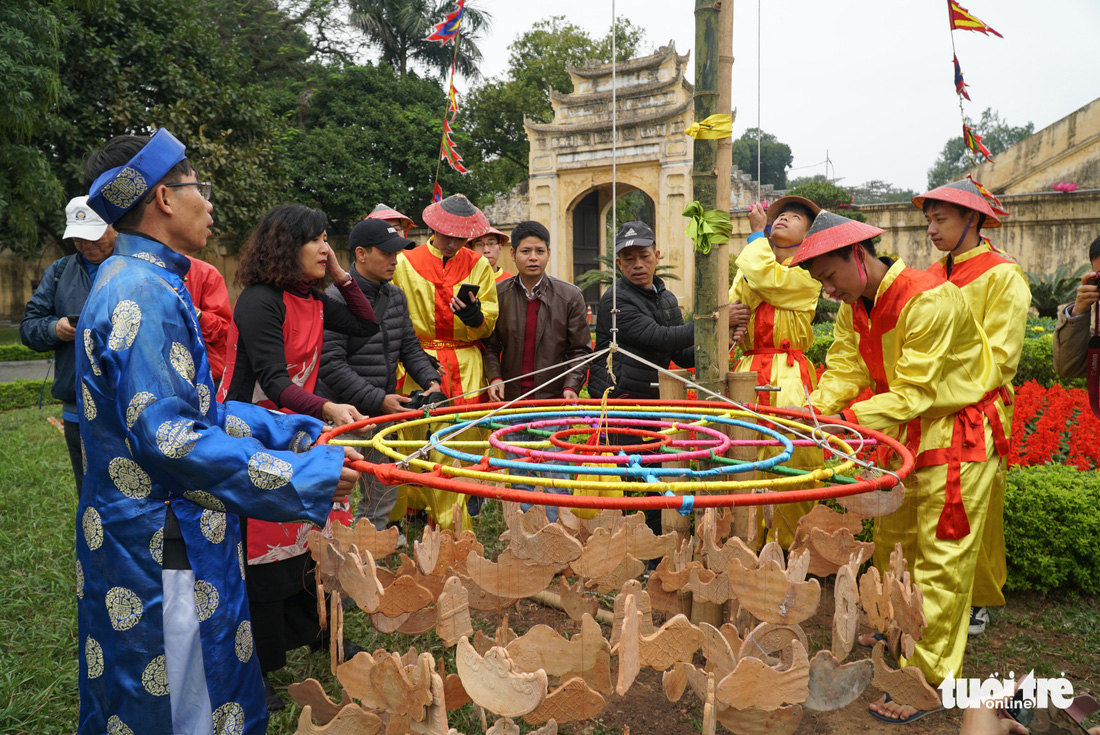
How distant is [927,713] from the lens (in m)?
2.63

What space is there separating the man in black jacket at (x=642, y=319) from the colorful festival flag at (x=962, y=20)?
1.64 metres

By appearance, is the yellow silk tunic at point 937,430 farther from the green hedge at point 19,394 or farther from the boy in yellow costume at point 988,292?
the green hedge at point 19,394

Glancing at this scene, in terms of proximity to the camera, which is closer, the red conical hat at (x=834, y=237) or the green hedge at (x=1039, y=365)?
the red conical hat at (x=834, y=237)

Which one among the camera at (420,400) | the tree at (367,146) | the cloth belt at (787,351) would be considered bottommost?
the camera at (420,400)

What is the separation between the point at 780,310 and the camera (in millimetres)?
3877

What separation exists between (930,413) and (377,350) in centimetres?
261

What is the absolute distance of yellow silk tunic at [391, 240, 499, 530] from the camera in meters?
4.34

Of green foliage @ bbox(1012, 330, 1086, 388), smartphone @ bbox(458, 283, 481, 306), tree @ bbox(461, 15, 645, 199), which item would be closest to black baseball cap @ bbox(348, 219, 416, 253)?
smartphone @ bbox(458, 283, 481, 306)

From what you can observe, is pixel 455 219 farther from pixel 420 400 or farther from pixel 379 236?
pixel 420 400

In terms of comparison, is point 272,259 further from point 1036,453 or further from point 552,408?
point 1036,453

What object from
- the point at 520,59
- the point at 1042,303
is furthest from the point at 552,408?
the point at 520,59

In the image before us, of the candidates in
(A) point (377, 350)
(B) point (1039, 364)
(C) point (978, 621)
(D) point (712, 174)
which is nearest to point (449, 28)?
(A) point (377, 350)

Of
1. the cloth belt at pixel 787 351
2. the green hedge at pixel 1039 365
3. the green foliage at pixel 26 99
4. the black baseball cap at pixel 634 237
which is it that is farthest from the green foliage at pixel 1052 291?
the green foliage at pixel 26 99

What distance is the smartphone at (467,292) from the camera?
3977mm
